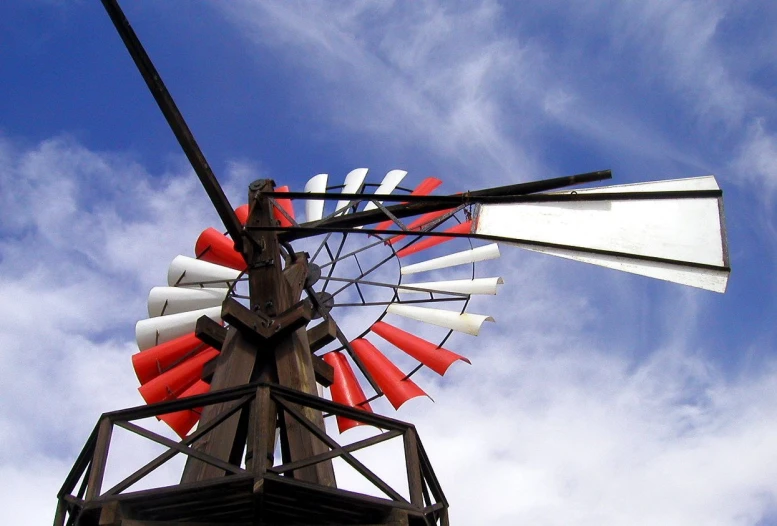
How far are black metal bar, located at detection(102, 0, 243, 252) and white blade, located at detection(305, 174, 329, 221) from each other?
2436 mm

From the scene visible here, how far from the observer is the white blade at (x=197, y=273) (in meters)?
8.26

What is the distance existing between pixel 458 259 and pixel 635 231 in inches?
102

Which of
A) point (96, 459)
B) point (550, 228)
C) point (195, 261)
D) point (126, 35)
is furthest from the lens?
point (195, 261)

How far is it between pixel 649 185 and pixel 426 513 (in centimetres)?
284

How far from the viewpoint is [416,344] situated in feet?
25.6

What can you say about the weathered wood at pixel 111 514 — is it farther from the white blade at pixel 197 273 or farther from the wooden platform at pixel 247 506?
the white blade at pixel 197 273

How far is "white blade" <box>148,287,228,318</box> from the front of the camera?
8203 mm

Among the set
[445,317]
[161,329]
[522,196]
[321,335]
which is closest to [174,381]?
[161,329]

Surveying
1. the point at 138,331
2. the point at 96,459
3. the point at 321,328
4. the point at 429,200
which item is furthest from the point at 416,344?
the point at 96,459

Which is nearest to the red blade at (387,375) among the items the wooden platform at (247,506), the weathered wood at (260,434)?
the wooden platform at (247,506)

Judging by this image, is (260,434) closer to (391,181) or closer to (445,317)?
(445,317)

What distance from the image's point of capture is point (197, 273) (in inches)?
328

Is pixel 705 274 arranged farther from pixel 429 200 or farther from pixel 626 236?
pixel 429 200

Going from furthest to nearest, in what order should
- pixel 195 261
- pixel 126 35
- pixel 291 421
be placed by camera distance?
pixel 195 261
pixel 291 421
pixel 126 35
